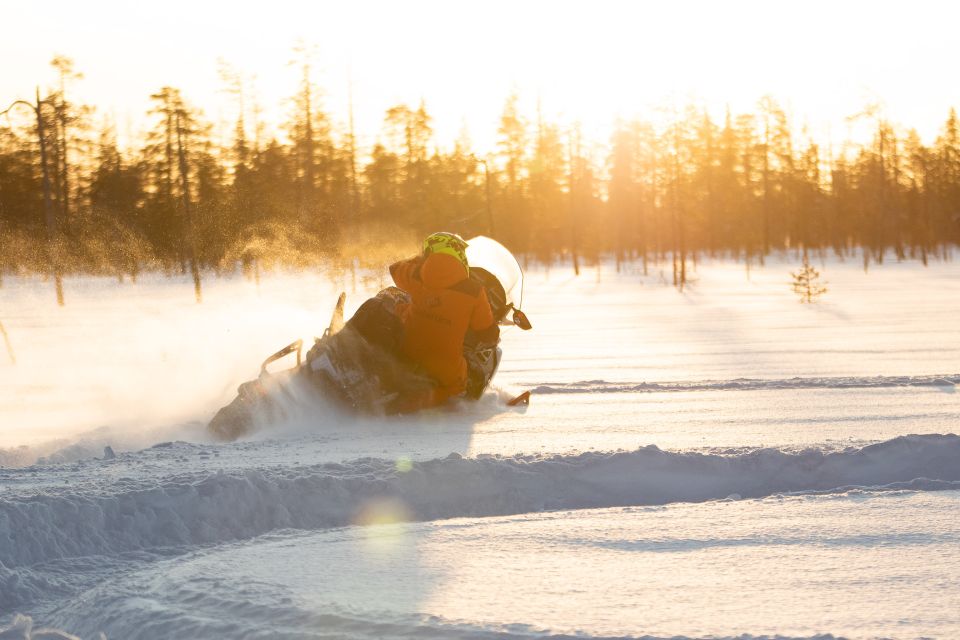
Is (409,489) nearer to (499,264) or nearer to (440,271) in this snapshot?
(440,271)

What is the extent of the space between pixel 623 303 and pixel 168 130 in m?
25.2

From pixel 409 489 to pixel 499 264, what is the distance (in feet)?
13.6

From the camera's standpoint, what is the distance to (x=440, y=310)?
6.27 meters

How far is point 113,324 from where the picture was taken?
63.0 feet

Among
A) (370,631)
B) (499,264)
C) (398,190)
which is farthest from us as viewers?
(398,190)

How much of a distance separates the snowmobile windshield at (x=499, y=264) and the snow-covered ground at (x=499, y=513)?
2.85 ft

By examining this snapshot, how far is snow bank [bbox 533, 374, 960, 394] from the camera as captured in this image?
7.58m

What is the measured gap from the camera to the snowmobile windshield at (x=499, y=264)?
7887mm

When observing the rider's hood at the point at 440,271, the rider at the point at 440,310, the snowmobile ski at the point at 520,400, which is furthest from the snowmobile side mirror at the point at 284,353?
the snowmobile ski at the point at 520,400

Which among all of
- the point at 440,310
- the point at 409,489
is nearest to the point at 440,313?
the point at 440,310

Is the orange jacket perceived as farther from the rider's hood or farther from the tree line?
the tree line

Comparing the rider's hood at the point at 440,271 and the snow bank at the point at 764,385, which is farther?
the snow bank at the point at 764,385

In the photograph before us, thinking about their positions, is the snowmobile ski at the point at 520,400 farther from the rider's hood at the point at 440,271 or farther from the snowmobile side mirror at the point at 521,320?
the rider's hood at the point at 440,271

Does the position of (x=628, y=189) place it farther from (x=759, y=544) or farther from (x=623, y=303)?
(x=759, y=544)
